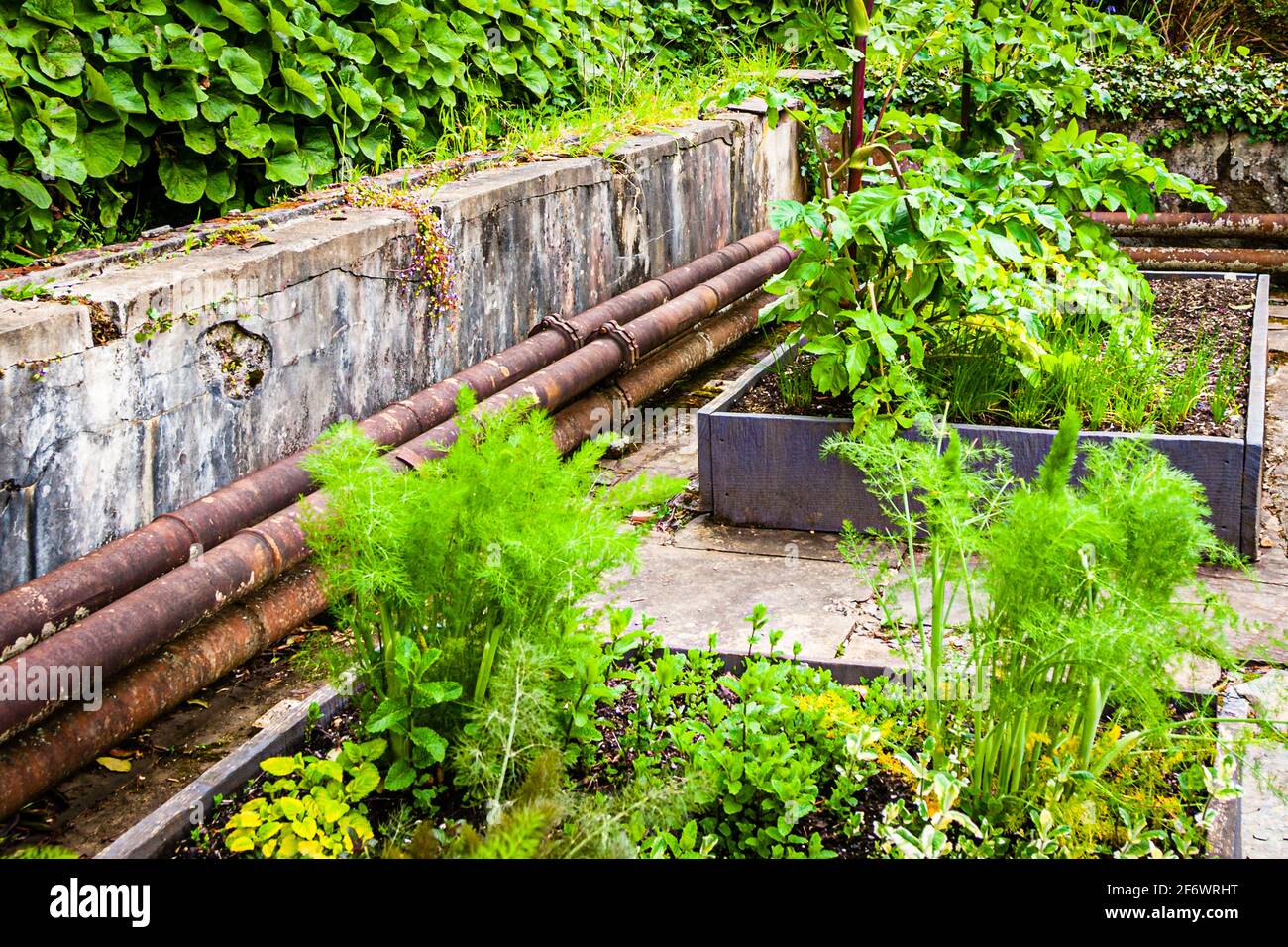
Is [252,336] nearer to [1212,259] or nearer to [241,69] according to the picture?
[241,69]

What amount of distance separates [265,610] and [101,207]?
5.69 feet

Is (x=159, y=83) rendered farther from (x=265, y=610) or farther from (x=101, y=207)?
(x=265, y=610)

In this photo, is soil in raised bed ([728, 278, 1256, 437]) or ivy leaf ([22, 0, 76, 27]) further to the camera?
soil in raised bed ([728, 278, 1256, 437])

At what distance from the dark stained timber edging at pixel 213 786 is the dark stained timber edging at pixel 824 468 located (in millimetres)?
2412

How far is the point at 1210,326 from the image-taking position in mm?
→ 6137

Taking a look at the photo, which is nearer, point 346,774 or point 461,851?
point 461,851

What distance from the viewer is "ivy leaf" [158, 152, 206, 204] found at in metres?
4.69

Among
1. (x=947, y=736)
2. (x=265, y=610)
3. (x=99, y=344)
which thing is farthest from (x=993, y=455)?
(x=99, y=344)

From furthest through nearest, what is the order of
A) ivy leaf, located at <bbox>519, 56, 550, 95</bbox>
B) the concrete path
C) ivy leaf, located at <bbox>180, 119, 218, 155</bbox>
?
1. ivy leaf, located at <bbox>519, 56, 550, 95</bbox>
2. ivy leaf, located at <bbox>180, 119, 218, 155</bbox>
3. the concrete path

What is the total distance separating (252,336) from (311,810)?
6.93ft

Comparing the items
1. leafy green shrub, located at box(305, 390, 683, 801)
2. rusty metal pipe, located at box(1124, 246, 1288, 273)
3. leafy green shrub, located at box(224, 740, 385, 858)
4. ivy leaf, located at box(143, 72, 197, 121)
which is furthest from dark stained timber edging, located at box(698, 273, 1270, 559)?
rusty metal pipe, located at box(1124, 246, 1288, 273)

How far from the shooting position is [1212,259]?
886 centimetres

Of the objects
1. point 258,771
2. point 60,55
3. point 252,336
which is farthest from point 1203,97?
point 258,771

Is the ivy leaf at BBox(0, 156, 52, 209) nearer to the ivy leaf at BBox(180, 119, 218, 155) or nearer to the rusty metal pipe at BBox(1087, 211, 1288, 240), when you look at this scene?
the ivy leaf at BBox(180, 119, 218, 155)
